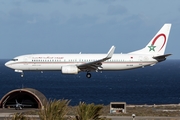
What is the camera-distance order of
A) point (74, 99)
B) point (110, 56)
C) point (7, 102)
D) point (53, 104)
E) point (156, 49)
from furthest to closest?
1. point (74, 99)
2. point (7, 102)
3. point (156, 49)
4. point (110, 56)
5. point (53, 104)

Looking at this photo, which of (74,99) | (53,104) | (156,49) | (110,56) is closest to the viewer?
(53,104)

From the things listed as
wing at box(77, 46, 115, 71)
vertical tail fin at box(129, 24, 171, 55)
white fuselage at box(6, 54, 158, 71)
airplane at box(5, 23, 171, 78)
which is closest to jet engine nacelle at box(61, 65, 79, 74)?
airplane at box(5, 23, 171, 78)

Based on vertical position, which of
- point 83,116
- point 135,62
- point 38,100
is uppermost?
point 135,62

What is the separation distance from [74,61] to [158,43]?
54.2 ft

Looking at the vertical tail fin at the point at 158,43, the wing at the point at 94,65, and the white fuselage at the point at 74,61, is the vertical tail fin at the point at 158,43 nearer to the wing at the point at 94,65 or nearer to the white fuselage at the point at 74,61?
the white fuselage at the point at 74,61

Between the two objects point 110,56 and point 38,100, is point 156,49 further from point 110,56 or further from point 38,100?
point 38,100

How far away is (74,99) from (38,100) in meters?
66.1

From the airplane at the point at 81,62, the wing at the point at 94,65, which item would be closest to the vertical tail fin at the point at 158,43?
the airplane at the point at 81,62

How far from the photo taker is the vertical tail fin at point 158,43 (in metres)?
79.2

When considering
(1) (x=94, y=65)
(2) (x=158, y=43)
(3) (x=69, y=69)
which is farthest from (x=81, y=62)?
(2) (x=158, y=43)

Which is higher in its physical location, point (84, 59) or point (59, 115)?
point (84, 59)

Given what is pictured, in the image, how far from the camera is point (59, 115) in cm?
2577

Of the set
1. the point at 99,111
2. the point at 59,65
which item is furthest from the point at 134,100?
the point at 99,111

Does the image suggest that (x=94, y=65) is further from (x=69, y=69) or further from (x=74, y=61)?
(x=69, y=69)
